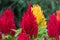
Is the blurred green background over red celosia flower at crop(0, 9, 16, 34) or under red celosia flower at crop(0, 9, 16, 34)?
under

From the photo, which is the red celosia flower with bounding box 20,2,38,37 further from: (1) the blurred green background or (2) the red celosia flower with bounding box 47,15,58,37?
(1) the blurred green background

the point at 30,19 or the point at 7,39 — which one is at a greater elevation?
the point at 30,19

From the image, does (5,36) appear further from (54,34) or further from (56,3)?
(56,3)

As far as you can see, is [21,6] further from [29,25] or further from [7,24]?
[29,25]

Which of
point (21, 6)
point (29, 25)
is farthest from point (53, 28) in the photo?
point (21, 6)

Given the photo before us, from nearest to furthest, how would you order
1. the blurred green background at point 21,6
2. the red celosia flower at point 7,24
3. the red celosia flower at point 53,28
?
the red celosia flower at point 53,28 < the red celosia flower at point 7,24 < the blurred green background at point 21,6

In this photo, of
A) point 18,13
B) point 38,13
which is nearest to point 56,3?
point 18,13

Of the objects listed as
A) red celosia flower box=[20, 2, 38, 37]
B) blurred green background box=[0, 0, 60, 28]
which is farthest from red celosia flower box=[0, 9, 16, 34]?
blurred green background box=[0, 0, 60, 28]

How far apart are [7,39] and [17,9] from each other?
16.7 ft

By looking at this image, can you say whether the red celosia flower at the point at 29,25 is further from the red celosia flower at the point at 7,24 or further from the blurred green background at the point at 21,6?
the blurred green background at the point at 21,6

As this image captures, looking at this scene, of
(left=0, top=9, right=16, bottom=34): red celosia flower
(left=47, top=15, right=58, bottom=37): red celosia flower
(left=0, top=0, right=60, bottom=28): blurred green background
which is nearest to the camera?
(left=47, top=15, right=58, bottom=37): red celosia flower

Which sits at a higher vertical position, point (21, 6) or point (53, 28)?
point (53, 28)

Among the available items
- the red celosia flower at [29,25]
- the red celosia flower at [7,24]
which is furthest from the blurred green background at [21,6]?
the red celosia flower at [29,25]

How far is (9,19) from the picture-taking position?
284 cm
